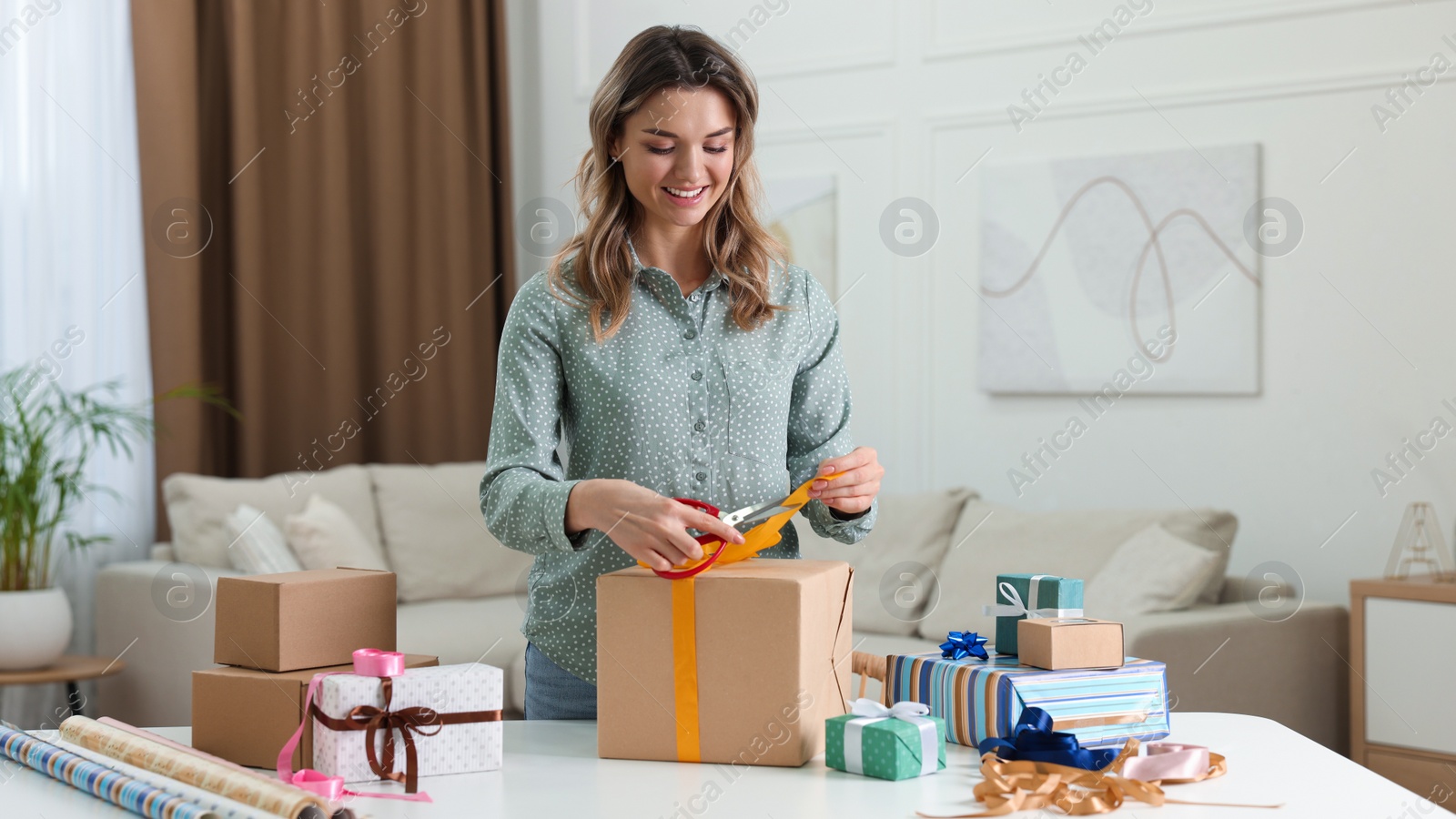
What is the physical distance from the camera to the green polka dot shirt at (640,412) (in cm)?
138

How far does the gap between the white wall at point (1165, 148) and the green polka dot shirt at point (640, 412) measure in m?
2.46

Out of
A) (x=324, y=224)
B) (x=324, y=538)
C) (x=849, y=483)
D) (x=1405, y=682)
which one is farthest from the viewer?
(x=324, y=224)

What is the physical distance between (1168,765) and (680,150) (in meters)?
0.79

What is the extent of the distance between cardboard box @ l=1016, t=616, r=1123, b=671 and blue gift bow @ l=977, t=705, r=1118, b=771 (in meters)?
0.08

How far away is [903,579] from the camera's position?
3.59 meters

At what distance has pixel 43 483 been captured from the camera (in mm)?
3633

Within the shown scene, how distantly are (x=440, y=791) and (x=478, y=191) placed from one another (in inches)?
158

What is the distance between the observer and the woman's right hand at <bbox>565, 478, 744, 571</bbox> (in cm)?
115

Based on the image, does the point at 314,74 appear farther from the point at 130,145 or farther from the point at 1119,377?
the point at 1119,377

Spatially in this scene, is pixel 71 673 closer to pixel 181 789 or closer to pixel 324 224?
pixel 324 224

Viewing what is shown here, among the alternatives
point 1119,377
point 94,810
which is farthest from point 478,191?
point 94,810

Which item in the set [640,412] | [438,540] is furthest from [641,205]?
[438,540]

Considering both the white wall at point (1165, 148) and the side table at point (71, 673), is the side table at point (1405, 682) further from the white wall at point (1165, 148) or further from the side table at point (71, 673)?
the side table at point (71, 673)

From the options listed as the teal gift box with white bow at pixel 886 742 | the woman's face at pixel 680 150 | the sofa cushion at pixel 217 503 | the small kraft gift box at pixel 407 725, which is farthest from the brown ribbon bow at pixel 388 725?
the sofa cushion at pixel 217 503
